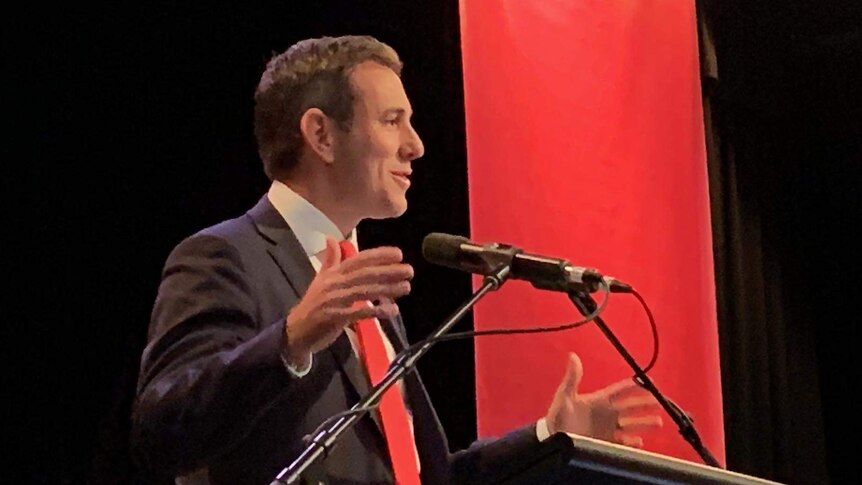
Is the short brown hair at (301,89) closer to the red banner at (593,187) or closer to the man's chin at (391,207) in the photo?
the man's chin at (391,207)

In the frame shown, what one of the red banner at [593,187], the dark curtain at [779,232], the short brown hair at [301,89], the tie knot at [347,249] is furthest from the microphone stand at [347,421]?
the dark curtain at [779,232]

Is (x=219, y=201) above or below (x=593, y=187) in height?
above

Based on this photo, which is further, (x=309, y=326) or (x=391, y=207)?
(x=391, y=207)

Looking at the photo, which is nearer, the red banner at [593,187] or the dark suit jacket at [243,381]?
the dark suit jacket at [243,381]

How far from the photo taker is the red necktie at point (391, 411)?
169 centimetres

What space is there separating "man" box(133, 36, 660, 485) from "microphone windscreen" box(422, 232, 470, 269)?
0.46 feet

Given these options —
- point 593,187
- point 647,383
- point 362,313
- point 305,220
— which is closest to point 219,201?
point 593,187

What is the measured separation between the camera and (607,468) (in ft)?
3.37

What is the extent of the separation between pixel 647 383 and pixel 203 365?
0.58 metres

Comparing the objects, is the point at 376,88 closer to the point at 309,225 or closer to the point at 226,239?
the point at 309,225

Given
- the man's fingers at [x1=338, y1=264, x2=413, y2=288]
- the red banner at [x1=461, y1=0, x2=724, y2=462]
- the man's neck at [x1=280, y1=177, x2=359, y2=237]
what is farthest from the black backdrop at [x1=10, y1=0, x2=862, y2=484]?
the man's fingers at [x1=338, y1=264, x2=413, y2=288]

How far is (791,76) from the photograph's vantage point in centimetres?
330

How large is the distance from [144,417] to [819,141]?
2.51 m

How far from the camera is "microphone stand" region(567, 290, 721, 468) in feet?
4.85
